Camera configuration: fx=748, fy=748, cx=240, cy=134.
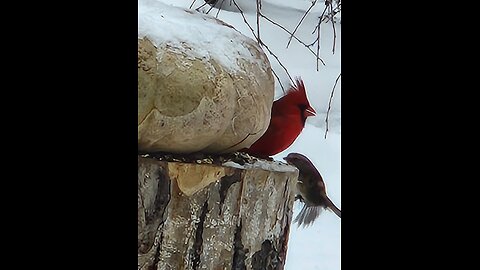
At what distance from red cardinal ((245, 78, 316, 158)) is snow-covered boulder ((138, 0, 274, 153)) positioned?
4cm

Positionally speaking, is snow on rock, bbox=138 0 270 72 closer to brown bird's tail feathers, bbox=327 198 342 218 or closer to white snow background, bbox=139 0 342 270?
white snow background, bbox=139 0 342 270

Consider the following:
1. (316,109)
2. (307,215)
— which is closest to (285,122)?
(316,109)

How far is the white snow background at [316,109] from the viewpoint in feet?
5.35

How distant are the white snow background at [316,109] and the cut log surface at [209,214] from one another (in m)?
0.08

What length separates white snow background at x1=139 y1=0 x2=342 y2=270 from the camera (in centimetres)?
163

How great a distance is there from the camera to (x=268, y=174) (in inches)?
61.9

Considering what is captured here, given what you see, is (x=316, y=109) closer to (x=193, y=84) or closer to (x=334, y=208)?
(x=334, y=208)

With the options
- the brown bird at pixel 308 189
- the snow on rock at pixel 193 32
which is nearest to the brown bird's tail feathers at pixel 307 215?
the brown bird at pixel 308 189

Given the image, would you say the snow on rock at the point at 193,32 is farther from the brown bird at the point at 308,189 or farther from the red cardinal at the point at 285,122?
the brown bird at the point at 308,189

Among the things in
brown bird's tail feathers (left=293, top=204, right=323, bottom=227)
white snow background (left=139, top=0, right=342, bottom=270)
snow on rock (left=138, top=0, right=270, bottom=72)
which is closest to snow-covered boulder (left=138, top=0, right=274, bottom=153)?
snow on rock (left=138, top=0, right=270, bottom=72)

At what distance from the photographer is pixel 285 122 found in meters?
1.63
